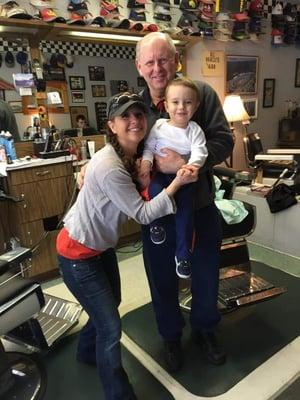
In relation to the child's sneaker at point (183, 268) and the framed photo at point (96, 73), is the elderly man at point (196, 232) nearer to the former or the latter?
the child's sneaker at point (183, 268)

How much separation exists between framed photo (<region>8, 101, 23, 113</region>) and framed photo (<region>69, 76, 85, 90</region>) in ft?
1.65

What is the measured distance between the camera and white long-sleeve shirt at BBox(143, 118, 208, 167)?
1.40 metres

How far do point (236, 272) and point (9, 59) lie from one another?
2.51 m

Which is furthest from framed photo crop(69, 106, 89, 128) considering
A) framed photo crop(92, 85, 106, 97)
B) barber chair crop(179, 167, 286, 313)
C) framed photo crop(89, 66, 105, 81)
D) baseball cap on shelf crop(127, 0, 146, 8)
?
barber chair crop(179, 167, 286, 313)

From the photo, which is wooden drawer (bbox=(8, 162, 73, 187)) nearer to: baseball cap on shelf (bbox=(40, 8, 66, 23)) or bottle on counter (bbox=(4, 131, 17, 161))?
bottle on counter (bbox=(4, 131, 17, 161))

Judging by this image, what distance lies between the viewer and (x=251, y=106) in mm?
4688

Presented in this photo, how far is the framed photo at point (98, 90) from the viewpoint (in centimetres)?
317

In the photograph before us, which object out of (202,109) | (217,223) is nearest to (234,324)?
(217,223)

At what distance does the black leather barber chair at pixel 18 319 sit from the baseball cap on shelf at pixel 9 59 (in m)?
1.94

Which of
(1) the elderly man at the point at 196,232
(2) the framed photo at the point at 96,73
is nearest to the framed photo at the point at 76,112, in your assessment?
(2) the framed photo at the point at 96,73

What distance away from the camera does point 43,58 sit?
9.61ft

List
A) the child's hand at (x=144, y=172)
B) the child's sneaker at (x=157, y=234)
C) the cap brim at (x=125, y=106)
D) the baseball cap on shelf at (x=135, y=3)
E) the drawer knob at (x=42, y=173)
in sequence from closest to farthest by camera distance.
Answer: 1. the cap brim at (x=125, y=106)
2. the child's hand at (x=144, y=172)
3. the child's sneaker at (x=157, y=234)
4. the drawer knob at (x=42, y=173)
5. the baseball cap on shelf at (x=135, y=3)

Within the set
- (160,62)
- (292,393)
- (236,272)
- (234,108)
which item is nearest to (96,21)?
(234,108)

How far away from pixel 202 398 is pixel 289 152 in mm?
2424
